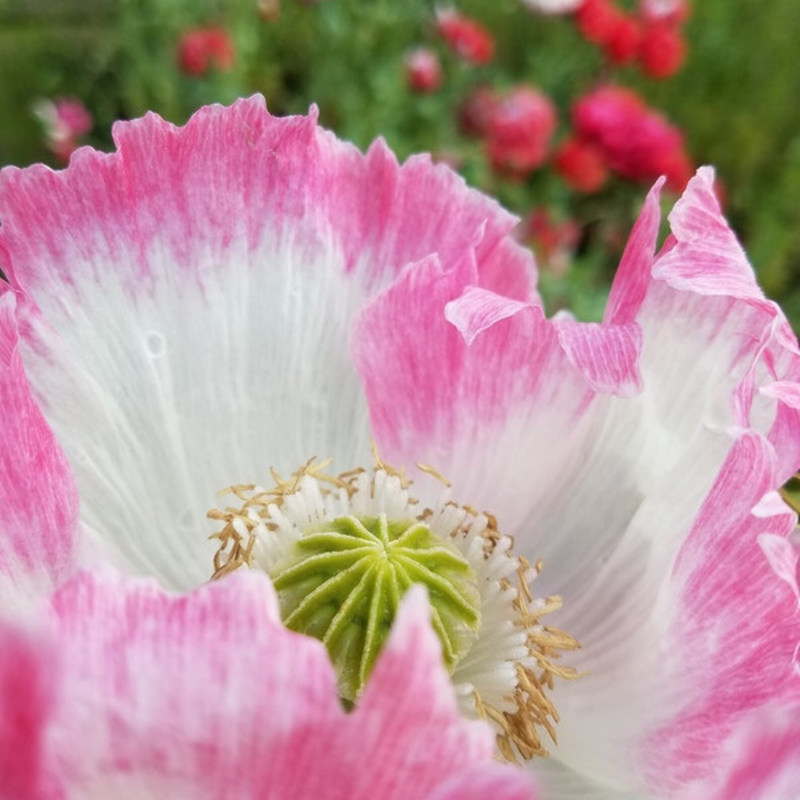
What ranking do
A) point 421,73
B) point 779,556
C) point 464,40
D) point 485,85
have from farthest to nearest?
point 485,85 < point 464,40 < point 421,73 < point 779,556

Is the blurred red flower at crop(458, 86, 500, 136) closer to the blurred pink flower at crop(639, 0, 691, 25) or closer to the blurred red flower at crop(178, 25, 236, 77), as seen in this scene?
the blurred pink flower at crop(639, 0, 691, 25)

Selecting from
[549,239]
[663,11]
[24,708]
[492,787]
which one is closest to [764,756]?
[492,787]

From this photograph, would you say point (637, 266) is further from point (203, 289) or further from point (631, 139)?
point (631, 139)

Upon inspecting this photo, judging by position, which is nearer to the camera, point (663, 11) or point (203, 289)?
point (203, 289)

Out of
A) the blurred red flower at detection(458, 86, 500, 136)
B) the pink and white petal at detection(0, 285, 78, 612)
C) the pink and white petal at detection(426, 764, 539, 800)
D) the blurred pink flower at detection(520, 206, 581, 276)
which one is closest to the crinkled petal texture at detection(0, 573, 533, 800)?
the pink and white petal at detection(426, 764, 539, 800)

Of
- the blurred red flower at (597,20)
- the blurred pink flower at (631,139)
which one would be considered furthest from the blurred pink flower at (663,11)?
the blurred pink flower at (631,139)

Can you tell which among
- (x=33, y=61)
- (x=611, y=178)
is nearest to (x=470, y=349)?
(x=611, y=178)

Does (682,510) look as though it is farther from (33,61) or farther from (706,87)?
(706,87)
